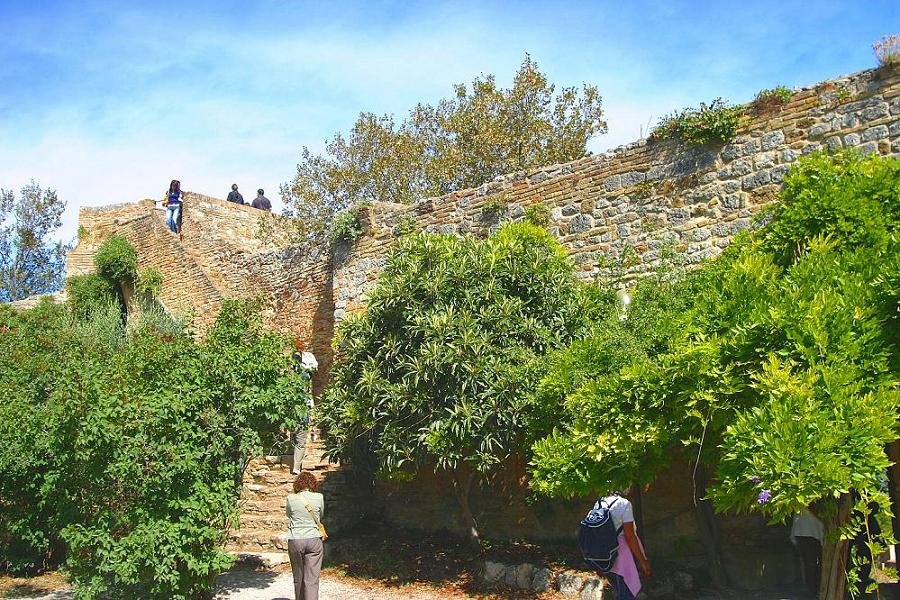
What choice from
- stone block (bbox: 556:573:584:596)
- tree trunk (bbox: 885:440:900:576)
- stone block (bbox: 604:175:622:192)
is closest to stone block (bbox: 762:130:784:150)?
stone block (bbox: 604:175:622:192)

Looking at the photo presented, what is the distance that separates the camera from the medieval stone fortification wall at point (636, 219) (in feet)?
28.5

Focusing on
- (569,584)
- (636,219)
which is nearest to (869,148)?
(636,219)

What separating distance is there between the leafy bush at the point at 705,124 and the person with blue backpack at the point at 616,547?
16.8 ft

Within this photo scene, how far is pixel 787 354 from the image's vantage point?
17.4ft

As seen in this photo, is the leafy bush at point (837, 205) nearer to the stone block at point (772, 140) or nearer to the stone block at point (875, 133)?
the stone block at point (875, 133)

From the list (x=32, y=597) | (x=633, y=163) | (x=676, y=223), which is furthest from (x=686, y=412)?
(x=32, y=597)

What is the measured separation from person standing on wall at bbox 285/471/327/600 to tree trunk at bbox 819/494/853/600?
4233mm

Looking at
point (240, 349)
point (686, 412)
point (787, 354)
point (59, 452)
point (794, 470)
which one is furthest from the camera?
point (240, 349)

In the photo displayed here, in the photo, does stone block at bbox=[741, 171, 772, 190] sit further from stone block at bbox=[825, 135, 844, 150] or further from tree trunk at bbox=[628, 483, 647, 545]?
tree trunk at bbox=[628, 483, 647, 545]

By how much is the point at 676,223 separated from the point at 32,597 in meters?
8.42

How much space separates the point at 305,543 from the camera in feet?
24.4

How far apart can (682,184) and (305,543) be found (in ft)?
20.1

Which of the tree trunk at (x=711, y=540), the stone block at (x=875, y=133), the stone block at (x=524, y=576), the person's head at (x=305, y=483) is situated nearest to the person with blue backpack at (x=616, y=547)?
the tree trunk at (x=711, y=540)

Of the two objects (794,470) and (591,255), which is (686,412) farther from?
(591,255)
